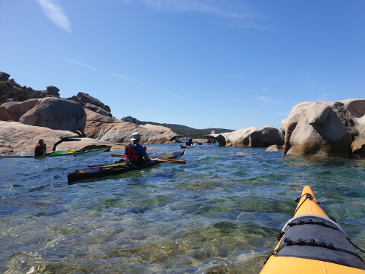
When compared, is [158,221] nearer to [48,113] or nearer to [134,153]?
[134,153]

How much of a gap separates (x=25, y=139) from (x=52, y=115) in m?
6.90

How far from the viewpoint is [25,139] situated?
19688mm

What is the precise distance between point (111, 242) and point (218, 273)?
63.4 inches

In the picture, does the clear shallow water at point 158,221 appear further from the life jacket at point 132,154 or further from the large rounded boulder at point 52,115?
the large rounded boulder at point 52,115

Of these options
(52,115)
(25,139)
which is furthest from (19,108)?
(25,139)

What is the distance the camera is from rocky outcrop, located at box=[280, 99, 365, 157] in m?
11.8

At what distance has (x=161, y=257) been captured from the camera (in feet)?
9.61

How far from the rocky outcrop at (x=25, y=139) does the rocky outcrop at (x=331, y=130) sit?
16917 mm

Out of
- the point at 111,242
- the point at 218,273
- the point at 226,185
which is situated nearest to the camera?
the point at 218,273

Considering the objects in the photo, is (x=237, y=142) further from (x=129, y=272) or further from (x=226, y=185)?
(x=129, y=272)

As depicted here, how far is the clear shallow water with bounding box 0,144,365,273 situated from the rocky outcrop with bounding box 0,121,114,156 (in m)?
12.9

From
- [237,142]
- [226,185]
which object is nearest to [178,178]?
[226,185]

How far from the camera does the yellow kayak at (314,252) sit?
1.71 meters

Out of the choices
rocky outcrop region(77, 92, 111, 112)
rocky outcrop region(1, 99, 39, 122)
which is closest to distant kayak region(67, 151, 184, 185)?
rocky outcrop region(1, 99, 39, 122)
